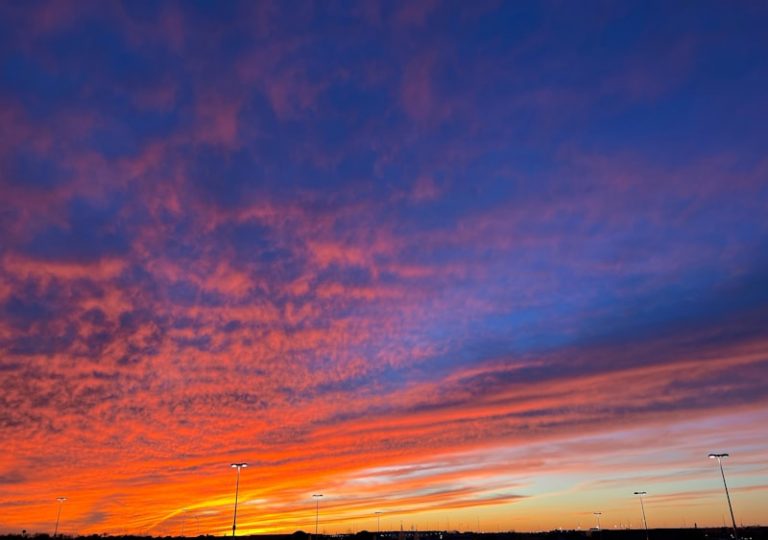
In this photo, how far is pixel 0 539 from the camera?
145 meters

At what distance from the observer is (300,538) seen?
19100 centimetres

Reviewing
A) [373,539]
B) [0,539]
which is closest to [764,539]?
[373,539]

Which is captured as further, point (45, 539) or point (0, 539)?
point (45, 539)

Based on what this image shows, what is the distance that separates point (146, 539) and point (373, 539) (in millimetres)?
75059

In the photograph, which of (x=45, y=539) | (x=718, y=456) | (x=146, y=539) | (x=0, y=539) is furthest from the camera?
(x=146, y=539)

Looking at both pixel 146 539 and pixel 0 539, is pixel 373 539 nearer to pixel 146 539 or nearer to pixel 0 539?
pixel 146 539

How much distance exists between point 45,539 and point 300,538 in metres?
77.1

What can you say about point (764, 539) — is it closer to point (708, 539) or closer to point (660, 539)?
point (708, 539)

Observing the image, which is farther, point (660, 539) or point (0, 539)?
point (660, 539)

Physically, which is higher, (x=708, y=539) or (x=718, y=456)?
(x=718, y=456)

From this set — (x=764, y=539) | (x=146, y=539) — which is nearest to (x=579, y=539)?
(x=764, y=539)

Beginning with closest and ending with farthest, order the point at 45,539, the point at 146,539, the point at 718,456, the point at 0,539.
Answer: the point at 718,456, the point at 0,539, the point at 45,539, the point at 146,539

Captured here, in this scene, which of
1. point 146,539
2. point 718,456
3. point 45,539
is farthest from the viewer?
point 146,539

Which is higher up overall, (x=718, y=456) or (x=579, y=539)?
(x=718, y=456)
